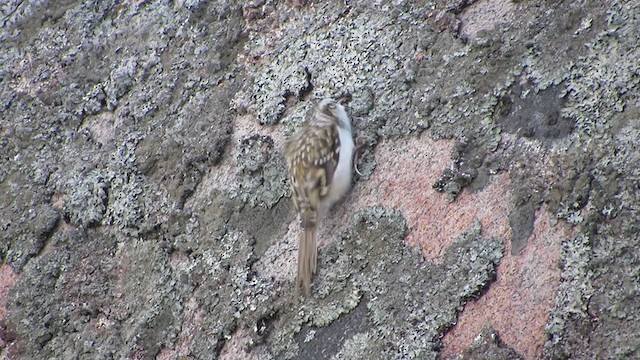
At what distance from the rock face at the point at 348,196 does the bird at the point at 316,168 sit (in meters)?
0.04

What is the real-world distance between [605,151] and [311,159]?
95 centimetres

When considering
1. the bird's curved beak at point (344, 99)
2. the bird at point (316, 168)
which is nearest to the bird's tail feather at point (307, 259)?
the bird at point (316, 168)

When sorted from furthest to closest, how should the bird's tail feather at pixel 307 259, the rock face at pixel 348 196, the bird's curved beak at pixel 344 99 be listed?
the bird's curved beak at pixel 344 99 < the bird's tail feather at pixel 307 259 < the rock face at pixel 348 196

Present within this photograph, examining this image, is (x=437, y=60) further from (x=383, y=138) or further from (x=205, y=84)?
(x=205, y=84)

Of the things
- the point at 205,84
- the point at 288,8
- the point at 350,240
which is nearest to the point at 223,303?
the point at 350,240

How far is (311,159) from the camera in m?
2.72

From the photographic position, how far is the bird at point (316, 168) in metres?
2.40

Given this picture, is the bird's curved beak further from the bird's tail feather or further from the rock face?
the bird's tail feather

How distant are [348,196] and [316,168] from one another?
0.88 ft

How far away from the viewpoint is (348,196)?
2.52 meters

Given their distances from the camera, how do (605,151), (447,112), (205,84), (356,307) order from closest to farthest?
(605,151) → (356,307) → (447,112) → (205,84)

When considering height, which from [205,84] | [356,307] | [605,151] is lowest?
[356,307]

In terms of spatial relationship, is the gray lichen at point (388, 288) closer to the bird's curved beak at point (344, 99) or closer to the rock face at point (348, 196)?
the rock face at point (348, 196)

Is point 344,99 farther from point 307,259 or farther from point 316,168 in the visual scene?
point 307,259
